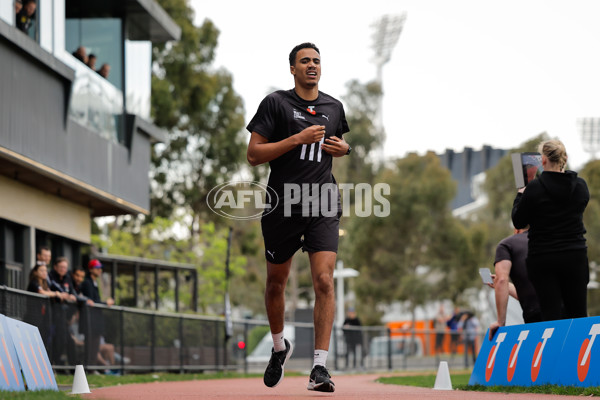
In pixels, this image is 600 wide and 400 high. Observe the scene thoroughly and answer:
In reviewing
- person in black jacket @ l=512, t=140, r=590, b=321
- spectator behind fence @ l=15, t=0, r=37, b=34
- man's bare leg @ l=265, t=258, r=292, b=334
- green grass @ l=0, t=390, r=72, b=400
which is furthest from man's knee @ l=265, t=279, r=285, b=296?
spectator behind fence @ l=15, t=0, r=37, b=34

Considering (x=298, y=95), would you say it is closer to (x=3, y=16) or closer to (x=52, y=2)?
(x=3, y=16)

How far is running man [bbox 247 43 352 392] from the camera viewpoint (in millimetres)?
7738

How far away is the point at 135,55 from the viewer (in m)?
25.6

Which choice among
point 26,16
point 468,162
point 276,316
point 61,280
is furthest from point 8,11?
point 468,162

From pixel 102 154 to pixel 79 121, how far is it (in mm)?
1627

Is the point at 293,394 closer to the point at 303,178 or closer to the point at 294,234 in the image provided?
the point at 294,234

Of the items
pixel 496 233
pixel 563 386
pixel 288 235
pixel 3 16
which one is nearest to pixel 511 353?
pixel 563 386

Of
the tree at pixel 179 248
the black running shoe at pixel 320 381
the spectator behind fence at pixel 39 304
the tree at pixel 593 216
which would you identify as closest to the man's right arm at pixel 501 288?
the black running shoe at pixel 320 381

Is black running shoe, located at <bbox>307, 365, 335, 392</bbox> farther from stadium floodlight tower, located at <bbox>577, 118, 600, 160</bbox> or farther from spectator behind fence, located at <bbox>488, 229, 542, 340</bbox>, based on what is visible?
stadium floodlight tower, located at <bbox>577, 118, 600, 160</bbox>

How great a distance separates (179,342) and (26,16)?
7.21 metres

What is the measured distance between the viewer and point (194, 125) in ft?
158

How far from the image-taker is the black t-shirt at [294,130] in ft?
25.6

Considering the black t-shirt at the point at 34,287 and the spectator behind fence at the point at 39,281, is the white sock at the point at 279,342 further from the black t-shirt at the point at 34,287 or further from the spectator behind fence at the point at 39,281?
the black t-shirt at the point at 34,287

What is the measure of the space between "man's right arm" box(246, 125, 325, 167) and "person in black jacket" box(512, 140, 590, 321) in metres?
2.03
